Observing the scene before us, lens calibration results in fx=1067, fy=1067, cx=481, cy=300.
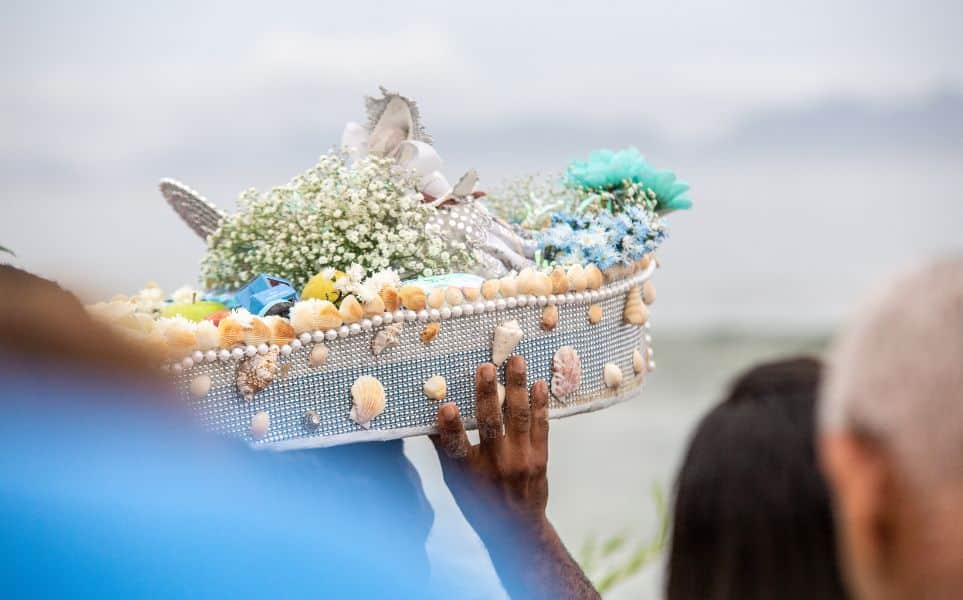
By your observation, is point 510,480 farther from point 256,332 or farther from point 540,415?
point 256,332

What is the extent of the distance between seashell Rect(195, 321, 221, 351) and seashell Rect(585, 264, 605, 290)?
1.80 ft

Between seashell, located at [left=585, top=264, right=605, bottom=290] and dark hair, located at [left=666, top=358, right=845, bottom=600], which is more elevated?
seashell, located at [left=585, top=264, right=605, bottom=290]

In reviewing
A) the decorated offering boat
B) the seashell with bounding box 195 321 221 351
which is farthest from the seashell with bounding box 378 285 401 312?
the seashell with bounding box 195 321 221 351

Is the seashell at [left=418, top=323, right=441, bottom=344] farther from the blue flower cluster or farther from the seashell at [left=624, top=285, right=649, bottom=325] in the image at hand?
the seashell at [left=624, top=285, right=649, bottom=325]

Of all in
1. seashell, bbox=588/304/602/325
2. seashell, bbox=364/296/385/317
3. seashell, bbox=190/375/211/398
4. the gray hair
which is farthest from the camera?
seashell, bbox=588/304/602/325

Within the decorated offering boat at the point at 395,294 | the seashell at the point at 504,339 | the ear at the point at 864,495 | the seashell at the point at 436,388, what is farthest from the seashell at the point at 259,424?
the ear at the point at 864,495

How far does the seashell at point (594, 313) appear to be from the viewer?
1.57 m

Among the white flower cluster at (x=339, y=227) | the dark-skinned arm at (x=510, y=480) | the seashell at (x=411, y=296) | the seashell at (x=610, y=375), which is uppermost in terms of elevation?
the white flower cluster at (x=339, y=227)

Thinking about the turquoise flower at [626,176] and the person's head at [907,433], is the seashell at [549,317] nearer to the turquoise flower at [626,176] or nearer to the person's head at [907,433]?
the turquoise flower at [626,176]

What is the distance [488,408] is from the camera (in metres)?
1.44

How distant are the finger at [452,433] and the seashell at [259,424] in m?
0.23

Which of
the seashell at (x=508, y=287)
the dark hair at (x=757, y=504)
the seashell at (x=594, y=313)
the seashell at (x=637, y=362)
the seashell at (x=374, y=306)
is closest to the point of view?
the dark hair at (x=757, y=504)

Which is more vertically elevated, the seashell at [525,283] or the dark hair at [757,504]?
the seashell at [525,283]

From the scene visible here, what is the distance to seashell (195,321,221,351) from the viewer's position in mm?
1263
